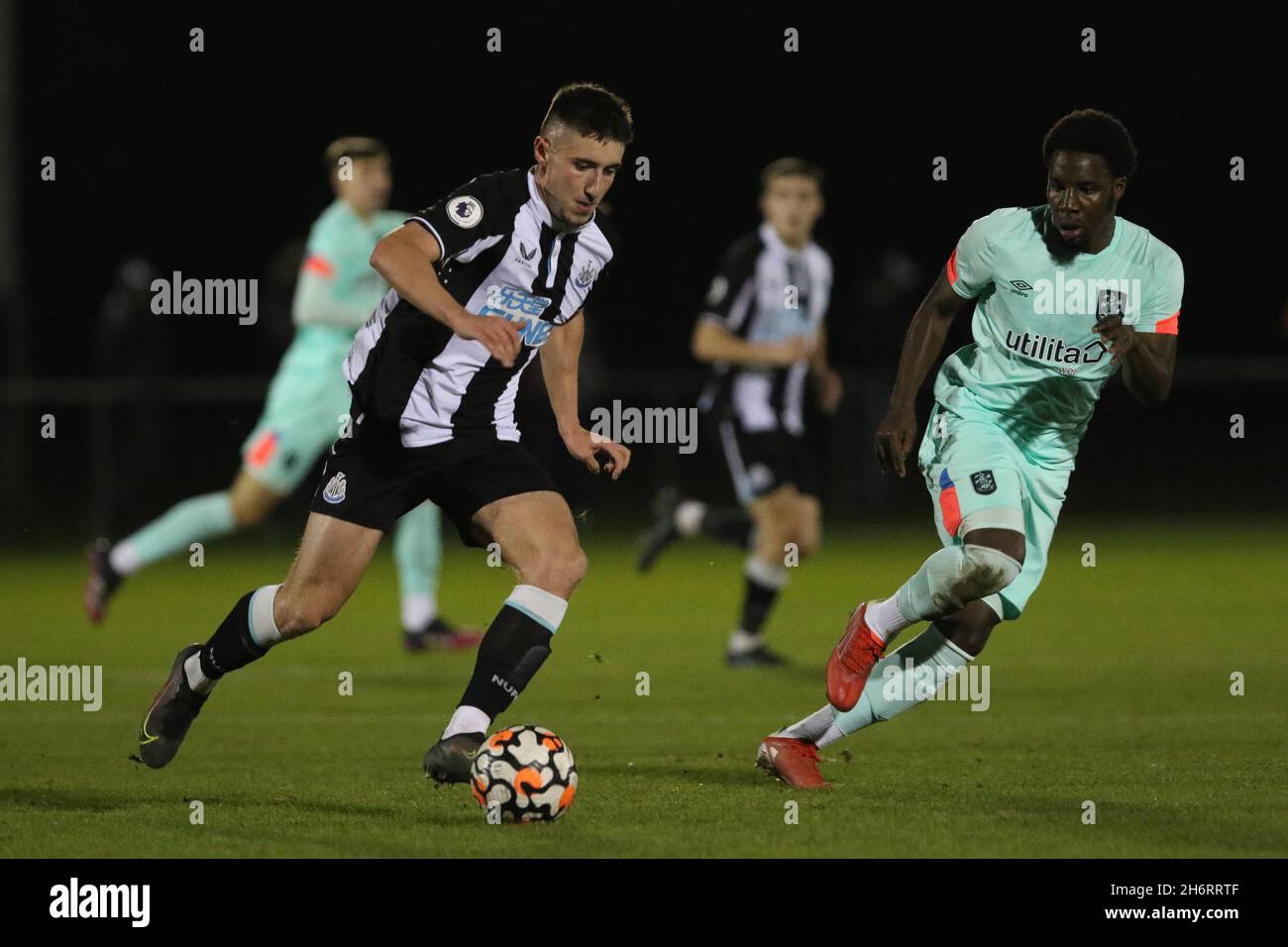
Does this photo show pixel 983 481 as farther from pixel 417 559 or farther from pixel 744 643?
pixel 417 559

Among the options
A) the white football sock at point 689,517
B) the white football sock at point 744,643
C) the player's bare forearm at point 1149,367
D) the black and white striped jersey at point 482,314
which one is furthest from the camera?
the white football sock at point 689,517

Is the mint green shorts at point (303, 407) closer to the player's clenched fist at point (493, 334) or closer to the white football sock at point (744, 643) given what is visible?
the white football sock at point (744, 643)

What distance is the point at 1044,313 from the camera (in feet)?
22.3

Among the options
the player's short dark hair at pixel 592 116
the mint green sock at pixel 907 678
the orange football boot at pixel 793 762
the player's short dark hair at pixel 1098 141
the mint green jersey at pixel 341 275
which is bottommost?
the orange football boot at pixel 793 762

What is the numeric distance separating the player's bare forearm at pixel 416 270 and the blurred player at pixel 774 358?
4815 millimetres

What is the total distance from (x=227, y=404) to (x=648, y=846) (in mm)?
14977

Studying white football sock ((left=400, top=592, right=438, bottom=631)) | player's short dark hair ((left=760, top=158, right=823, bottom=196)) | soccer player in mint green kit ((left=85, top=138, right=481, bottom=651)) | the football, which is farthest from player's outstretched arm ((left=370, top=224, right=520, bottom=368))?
white football sock ((left=400, top=592, right=438, bottom=631))

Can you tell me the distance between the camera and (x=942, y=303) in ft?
22.7

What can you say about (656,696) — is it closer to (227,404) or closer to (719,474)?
(227,404)

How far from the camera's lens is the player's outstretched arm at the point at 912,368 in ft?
22.1

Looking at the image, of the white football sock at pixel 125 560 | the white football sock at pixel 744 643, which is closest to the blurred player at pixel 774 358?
the white football sock at pixel 744 643

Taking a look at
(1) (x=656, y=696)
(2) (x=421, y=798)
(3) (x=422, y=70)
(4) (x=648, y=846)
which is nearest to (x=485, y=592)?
(1) (x=656, y=696)

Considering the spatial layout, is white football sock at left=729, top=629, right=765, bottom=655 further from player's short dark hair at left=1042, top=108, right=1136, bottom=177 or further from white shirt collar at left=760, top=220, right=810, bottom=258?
player's short dark hair at left=1042, top=108, right=1136, bottom=177

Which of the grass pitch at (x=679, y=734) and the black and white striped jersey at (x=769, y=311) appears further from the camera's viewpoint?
the black and white striped jersey at (x=769, y=311)
